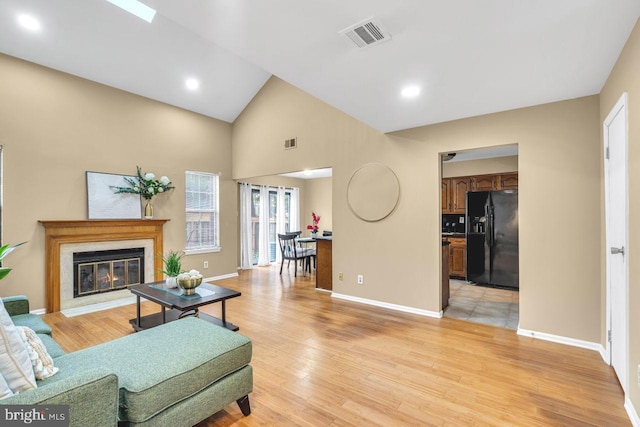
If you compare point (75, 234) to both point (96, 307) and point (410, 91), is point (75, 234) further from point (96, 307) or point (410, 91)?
point (410, 91)

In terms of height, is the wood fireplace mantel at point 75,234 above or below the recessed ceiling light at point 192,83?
below

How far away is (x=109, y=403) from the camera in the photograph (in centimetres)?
128

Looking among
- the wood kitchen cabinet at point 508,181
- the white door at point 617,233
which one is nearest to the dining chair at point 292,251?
the wood kitchen cabinet at point 508,181

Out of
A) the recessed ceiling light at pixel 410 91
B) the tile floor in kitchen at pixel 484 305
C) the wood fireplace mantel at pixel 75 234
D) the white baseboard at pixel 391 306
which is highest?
the recessed ceiling light at pixel 410 91

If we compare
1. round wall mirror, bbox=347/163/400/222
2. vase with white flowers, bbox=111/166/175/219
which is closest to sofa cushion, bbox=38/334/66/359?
vase with white flowers, bbox=111/166/175/219

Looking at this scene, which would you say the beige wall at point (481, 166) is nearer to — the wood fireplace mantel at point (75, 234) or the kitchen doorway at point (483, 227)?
the kitchen doorway at point (483, 227)

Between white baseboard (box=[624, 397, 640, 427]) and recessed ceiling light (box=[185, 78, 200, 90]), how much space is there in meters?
6.17

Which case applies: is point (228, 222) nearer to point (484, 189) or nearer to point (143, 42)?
point (143, 42)

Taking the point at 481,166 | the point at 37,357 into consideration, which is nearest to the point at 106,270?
the point at 37,357

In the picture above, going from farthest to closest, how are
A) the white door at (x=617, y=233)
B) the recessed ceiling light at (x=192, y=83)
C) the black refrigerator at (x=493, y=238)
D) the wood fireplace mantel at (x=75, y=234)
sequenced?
the black refrigerator at (x=493, y=238) < the recessed ceiling light at (x=192, y=83) < the wood fireplace mantel at (x=75, y=234) < the white door at (x=617, y=233)

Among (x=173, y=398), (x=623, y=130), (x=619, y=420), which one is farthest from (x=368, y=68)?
(x=619, y=420)

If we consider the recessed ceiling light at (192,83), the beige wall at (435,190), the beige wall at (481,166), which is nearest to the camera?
the beige wall at (435,190)

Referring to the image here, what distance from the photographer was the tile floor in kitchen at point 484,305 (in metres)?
3.70

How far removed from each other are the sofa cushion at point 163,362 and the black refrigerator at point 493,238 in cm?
497
